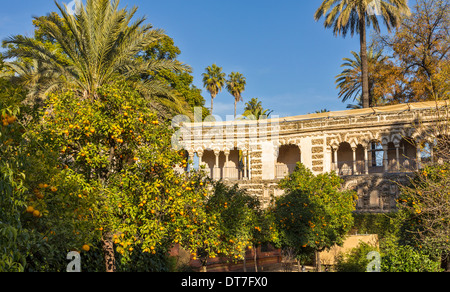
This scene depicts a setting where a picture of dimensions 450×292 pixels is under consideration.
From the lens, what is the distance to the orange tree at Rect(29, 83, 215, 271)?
401 inches

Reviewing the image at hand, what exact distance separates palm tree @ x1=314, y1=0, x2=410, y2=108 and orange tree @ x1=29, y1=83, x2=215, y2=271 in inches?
1163

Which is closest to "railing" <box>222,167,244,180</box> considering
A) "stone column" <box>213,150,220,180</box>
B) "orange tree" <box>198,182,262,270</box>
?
"stone column" <box>213,150,220,180</box>

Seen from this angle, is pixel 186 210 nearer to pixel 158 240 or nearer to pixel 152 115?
pixel 158 240

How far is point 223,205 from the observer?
15.7m

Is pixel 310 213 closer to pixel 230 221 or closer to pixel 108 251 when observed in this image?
pixel 230 221

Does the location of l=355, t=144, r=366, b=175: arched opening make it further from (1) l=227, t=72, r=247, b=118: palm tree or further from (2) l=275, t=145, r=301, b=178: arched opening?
(1) l=227, t=72, r=247, b=118: palm tree

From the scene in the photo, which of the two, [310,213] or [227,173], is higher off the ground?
[227,173]

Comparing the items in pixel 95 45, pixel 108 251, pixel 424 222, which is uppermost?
pixel 95 45

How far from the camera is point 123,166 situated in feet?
37.1

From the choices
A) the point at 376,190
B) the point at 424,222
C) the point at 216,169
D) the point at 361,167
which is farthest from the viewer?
the point at 216,169

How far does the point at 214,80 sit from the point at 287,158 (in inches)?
1206

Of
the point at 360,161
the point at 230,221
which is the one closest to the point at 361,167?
the point at 360,161
